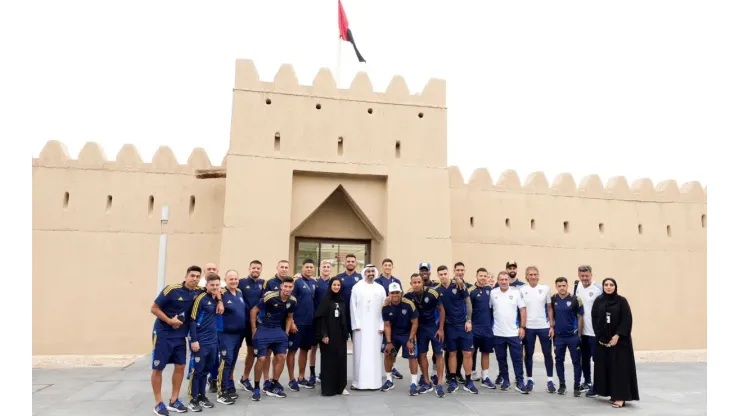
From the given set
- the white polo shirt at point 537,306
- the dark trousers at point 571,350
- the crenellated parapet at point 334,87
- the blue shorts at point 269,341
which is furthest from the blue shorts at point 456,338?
the crenellated parapet at point 334,87

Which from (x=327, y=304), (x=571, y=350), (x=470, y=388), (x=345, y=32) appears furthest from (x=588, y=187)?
(x=327, y=304)

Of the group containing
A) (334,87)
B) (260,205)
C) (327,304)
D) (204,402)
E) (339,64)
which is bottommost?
(204,402)

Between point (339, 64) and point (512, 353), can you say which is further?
point (339, 64)

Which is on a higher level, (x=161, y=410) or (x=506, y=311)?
(x=506, y=311)

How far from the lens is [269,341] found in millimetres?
6648

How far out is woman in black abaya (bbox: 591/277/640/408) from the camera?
21.5ft

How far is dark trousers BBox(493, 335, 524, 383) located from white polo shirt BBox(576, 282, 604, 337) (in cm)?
91

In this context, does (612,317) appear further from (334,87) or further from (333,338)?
(334,87)

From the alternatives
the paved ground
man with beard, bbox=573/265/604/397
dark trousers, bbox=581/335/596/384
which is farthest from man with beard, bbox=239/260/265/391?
dark trousers, bbox=581/335/596/384

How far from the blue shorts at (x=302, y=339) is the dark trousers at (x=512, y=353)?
2.60 m

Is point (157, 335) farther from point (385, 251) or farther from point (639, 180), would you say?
point (639, 180)

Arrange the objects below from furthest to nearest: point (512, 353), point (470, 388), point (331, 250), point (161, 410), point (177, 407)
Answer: point (331, 250) < point (512, 353) < point (470, 388) < point (177, 407) < point (161, 410)

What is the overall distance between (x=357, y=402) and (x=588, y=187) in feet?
36.1

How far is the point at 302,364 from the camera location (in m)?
7.57
